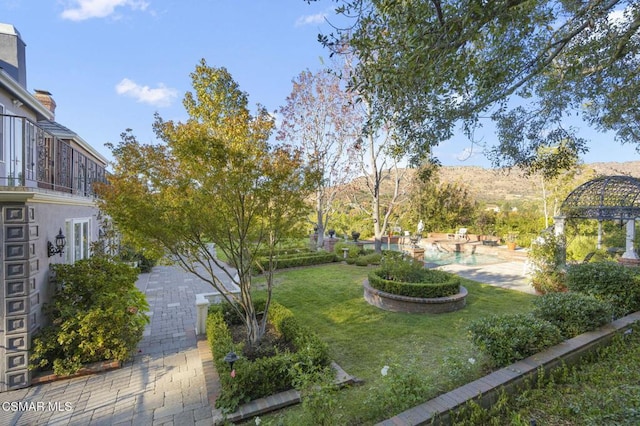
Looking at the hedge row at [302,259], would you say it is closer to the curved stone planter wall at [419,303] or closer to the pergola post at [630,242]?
the curved stone planter wall at [419,303]

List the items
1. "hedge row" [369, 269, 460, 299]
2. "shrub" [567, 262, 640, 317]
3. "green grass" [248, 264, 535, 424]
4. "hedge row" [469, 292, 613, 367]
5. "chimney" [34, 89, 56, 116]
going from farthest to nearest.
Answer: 1. "chimney" [34, 89, 56, 116]
2. "hedge row" [369, 269, 460, 299]
3. "shrub" [567, 262, 640, 317]
4. "hedge row" [469, 292, 613, 367]
5. "green grass" [248, 264, 535, 424]

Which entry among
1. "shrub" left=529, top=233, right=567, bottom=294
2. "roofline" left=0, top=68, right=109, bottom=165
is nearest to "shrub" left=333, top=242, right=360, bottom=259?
"shrub" left=529, top=233, right=567, bottom=294

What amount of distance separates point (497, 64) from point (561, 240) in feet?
25.0

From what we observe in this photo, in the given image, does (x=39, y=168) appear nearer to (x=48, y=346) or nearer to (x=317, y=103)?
(x=48, y=346)

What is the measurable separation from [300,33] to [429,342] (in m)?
7.18

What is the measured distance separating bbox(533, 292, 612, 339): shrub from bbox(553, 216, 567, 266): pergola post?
16.1ft

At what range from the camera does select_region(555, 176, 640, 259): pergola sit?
32.6 ft

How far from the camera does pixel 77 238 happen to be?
8.12 meters

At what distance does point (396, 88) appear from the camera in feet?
14.1

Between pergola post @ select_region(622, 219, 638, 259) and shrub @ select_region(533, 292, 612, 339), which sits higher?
pergola post @ select_region(622, 219, 638, 259)

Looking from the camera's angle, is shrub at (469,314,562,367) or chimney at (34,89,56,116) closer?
shrub at (469,314,562,367)

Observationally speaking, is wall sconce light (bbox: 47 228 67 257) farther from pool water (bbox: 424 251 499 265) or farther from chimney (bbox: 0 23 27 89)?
pool water (bbox: 424 251 499 265)

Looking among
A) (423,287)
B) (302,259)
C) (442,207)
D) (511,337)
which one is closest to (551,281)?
(423,287)

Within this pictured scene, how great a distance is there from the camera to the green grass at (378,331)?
160 inches
